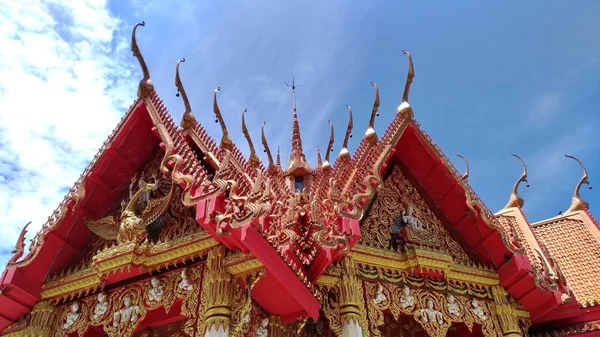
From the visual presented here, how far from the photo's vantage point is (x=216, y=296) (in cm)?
616

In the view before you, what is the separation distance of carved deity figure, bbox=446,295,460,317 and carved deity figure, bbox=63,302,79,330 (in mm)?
5304

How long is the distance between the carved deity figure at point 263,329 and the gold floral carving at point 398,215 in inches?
80.2

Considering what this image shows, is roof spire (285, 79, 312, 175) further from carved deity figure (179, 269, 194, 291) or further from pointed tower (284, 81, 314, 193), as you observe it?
carved deity figure (179, 269, 194, 291)

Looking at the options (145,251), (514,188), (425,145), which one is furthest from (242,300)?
(514,188)

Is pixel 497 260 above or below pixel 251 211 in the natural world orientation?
above

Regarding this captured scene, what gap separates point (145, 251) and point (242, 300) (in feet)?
Answer: 5.35

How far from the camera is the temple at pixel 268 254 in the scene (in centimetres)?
622

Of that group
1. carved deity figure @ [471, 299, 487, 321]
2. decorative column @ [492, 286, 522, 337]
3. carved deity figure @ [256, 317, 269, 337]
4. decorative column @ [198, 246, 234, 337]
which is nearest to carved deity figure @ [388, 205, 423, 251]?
carved deity figure @ [471, 299, 487, 321]

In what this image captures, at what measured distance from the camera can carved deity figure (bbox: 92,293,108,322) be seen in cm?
710

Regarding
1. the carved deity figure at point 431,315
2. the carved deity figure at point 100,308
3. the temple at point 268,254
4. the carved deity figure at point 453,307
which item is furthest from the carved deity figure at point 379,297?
the carved deity figure at point 100,308

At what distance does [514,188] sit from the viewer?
1205cm

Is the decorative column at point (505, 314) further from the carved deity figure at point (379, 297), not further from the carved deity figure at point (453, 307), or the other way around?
the carved deity figure at point (379, 297)

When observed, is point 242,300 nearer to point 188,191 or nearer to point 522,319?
point 188,191

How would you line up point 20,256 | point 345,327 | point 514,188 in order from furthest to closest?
point 514,188 → point 20,256 → point 345,327
